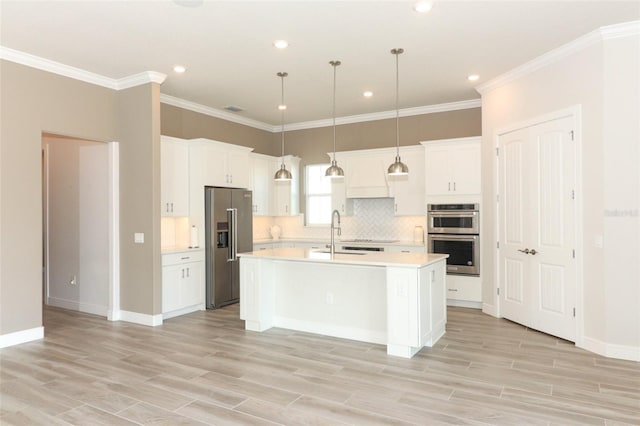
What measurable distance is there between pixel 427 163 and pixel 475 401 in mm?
4111

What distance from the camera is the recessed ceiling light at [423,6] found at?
3.60m

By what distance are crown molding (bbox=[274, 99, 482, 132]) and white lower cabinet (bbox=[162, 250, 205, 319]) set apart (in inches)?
136

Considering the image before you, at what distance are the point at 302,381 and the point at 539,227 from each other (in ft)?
10.8

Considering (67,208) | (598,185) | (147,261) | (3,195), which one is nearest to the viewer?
(598,185)

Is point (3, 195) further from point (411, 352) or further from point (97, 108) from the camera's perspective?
point (411, 352)

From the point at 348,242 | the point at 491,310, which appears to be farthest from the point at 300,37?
the point at 491,310

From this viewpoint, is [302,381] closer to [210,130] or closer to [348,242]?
[348,242]

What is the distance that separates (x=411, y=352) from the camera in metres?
4.18

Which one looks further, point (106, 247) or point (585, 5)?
point (106, 247)

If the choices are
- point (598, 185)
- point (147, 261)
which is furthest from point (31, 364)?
point (598, 185)

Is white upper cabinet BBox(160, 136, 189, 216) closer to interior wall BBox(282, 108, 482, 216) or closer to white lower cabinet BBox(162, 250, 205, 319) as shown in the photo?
white lower cabinet BBox(162, 250, 205, 319)

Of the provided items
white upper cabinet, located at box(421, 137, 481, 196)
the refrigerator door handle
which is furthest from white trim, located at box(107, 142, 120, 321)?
white upper cabinet, located at box(421, 137, 481, 196)

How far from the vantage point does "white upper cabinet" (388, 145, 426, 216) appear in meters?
6.84

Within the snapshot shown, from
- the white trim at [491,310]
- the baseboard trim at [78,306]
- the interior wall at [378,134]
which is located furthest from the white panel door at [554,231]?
the baseboard trim at [78,306]
